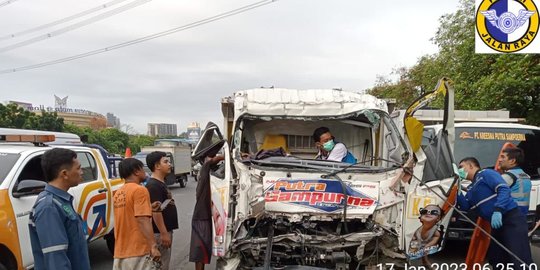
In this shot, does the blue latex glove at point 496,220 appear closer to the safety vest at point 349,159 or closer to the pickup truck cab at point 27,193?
the safety vest at point 349,159

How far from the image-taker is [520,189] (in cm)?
581

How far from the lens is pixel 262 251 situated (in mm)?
4230

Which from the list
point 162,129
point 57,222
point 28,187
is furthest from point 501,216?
point 162,129

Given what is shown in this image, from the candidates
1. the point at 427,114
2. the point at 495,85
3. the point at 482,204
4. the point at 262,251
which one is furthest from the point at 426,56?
the point at 262,251

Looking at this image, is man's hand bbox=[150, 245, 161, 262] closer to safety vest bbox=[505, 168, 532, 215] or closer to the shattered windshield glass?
the shattered windshield glass

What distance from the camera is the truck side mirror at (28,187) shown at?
14.2 ft

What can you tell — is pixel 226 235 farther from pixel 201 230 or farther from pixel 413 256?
pixel 413 256

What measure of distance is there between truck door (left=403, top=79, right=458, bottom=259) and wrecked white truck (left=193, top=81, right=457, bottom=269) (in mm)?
12

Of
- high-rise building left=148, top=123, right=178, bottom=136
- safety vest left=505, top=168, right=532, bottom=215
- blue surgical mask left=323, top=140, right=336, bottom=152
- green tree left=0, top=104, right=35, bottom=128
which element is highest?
green tree left=0, top=104, right=35, bottom=128

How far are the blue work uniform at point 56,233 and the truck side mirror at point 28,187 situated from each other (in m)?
1.69

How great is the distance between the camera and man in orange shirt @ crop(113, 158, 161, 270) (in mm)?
3889

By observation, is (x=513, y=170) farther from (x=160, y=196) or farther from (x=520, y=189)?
(x=160, y=196)

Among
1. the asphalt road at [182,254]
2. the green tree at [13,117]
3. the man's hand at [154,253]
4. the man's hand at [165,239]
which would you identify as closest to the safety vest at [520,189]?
the asphalt road at [182,254]

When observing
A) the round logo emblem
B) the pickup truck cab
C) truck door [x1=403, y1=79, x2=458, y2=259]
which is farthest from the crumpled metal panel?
the round logo emblem
